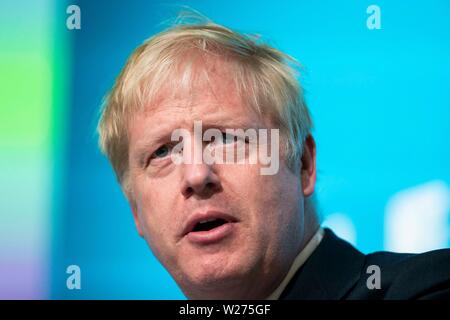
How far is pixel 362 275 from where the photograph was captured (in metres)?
1.54

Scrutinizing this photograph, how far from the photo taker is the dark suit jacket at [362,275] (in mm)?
1378

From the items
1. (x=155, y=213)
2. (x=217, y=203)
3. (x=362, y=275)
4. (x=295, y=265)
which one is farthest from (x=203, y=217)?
(x=362, y=275)

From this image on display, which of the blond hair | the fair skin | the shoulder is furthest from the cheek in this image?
the shoulder

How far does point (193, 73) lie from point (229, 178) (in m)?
0.29

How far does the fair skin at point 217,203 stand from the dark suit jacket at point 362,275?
8 centimetres

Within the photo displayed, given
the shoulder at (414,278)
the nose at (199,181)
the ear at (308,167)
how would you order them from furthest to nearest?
the ear at (308,167) → the nose at (199,181) → the shoulder at (414,278)

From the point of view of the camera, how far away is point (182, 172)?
5.14ft

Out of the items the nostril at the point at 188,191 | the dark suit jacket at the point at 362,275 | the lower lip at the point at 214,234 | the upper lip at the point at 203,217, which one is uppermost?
the nostril at the point at 188,191

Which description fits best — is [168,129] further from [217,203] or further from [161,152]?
[217,203]

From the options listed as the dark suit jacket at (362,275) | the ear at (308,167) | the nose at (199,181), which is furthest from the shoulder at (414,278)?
the nose at (199,181)

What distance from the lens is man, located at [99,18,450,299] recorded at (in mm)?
1520

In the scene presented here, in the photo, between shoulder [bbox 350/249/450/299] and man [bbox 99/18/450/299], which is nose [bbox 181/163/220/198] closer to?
man [bbox 99/18/450/299]

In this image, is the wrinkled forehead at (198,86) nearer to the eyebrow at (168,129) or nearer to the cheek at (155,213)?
the eyebrow at (168,129)

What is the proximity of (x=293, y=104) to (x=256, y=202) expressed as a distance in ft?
1.11
